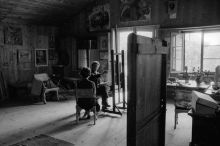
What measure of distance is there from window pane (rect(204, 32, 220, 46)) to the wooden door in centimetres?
489

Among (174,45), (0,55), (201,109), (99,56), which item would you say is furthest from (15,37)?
(201,109)

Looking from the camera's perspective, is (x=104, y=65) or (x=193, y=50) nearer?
(x=193, y=50)

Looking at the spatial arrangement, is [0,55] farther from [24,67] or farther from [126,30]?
[126,30]

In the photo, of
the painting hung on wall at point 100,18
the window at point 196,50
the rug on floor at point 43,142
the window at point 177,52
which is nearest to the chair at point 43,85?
the rug on floor at point 43,142

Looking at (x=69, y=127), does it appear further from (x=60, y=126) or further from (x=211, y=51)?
(x=211, y=51)

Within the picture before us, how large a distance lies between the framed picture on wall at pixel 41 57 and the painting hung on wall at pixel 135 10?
3.68 meters

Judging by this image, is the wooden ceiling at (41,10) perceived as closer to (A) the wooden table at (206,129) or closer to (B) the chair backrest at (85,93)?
(B) the chair backrest at (85,93)

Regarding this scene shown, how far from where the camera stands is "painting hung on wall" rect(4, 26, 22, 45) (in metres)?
7.84

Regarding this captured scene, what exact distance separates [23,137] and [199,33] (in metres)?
5.88

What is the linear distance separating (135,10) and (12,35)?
4736mm

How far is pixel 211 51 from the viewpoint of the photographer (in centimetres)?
670

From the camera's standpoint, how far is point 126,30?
834 cm

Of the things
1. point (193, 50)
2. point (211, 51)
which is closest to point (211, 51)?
point (211, 51)

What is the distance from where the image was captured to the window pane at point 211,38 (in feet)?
21.5
